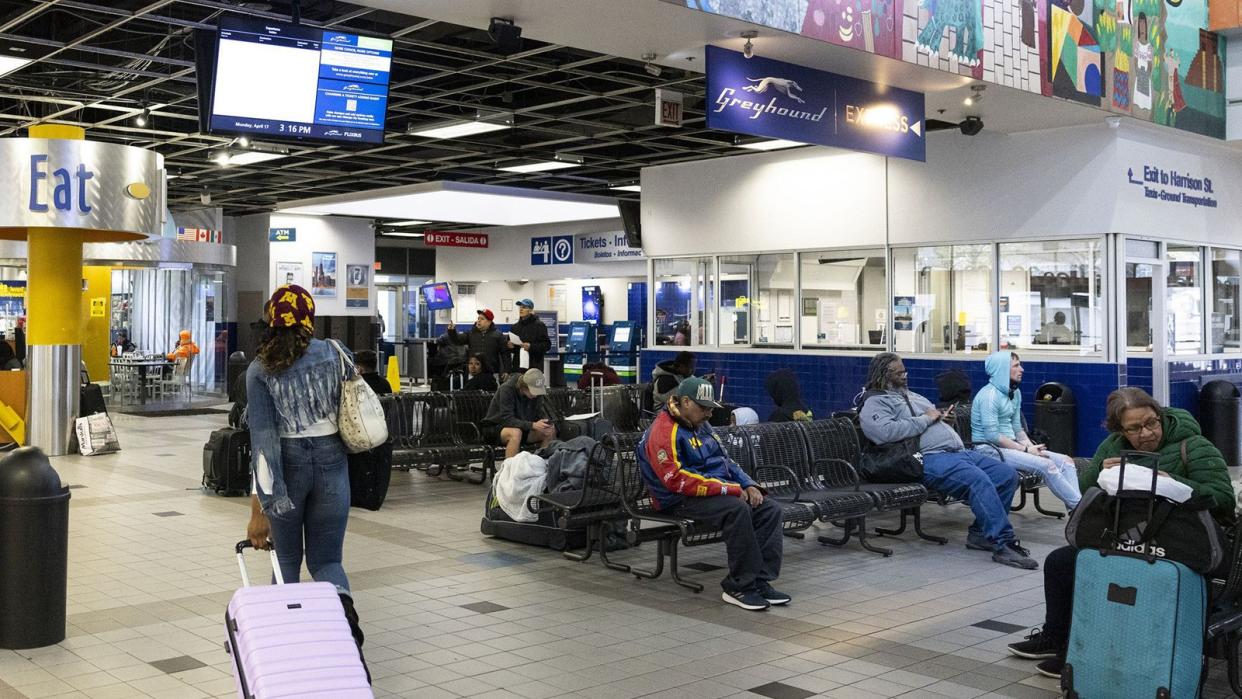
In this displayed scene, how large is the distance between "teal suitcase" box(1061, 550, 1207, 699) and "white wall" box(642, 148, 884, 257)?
9.94 m

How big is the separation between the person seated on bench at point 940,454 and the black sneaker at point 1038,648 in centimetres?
239

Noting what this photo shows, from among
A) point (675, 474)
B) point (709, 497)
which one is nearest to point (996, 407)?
point (709, 497)

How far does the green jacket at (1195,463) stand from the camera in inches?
191

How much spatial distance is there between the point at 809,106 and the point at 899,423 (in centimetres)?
310

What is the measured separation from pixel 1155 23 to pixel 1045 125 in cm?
154

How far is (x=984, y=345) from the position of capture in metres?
13.4

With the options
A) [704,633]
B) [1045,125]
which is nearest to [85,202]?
[704,633]

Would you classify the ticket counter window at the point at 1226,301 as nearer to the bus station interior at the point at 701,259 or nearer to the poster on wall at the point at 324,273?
the bus station interior at the point at 701,259

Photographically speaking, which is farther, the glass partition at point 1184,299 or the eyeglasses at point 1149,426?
the glass partition at point 1184,299

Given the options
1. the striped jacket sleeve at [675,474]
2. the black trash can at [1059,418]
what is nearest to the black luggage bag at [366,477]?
the striped jacket sleeve at [675,474]

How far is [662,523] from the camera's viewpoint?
7285 mm

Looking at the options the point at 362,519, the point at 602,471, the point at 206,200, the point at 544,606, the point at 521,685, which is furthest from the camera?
the point at 206,200

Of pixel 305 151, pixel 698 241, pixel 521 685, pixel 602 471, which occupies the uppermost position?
pixel 305 151

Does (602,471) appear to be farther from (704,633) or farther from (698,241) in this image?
(698,241)
